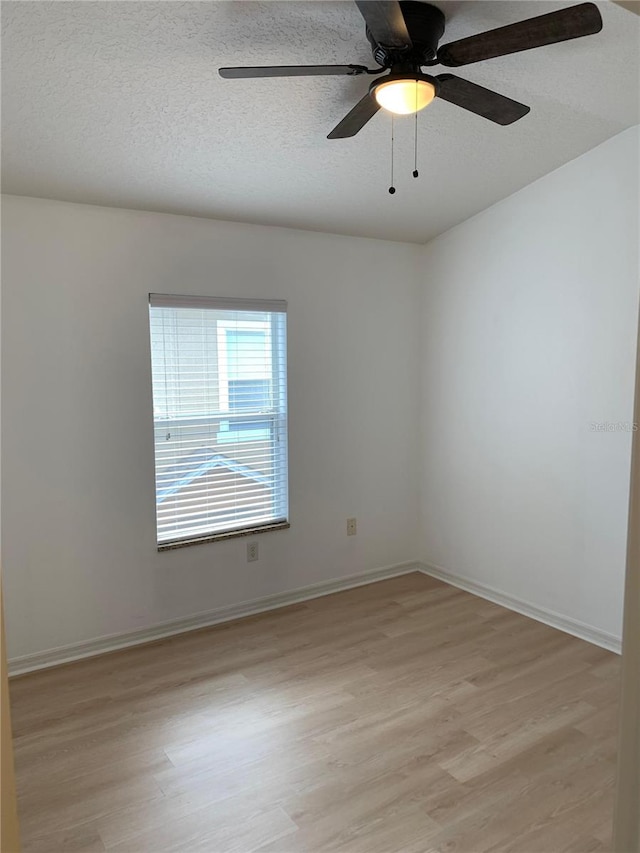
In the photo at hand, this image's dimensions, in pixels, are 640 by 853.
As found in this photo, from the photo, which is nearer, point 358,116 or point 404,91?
point 404,91

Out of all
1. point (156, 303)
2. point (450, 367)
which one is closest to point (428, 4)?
point (156, 303)

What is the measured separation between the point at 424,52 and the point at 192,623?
117 inches

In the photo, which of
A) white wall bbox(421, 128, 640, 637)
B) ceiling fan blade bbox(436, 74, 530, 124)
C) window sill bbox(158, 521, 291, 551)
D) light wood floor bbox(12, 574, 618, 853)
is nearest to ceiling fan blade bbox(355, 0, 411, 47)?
ceiling fan blade bbox(436, 74, 530, 124)

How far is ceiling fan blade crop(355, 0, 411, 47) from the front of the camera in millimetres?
1599

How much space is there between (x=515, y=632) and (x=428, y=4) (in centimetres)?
297

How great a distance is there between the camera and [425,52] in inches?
79.3

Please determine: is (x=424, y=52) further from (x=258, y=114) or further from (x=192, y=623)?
(x=192, y=623)

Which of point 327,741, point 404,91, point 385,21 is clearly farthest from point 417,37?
point 327,741

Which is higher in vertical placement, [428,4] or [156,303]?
[428,4]

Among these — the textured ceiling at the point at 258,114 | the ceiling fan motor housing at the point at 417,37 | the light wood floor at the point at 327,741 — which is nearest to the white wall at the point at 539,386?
the textured ceiling at the point at 258,114

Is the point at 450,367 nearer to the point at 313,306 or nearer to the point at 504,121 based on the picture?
the point at 313,306

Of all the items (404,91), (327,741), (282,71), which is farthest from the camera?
(327,741)

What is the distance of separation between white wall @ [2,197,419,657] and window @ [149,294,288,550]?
0.27 ft

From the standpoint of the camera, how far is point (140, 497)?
331cm
